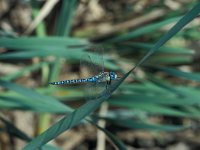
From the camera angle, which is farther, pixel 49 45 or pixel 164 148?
pixel 164 148

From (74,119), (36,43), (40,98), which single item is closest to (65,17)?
(36,43)

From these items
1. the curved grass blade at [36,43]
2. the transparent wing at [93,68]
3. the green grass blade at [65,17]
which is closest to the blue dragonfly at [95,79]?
the transparent wing at [93,68]

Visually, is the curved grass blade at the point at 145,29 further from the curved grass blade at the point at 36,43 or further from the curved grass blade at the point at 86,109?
the curved grass blade at the point at 86,109

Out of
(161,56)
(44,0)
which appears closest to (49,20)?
(44,0)

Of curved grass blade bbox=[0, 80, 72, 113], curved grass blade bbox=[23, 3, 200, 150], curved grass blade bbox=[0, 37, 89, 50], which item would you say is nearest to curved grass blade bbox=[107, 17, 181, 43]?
curved grass blade bbox=[0, 37, 89, 50]

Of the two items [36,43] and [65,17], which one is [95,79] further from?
[65,17]

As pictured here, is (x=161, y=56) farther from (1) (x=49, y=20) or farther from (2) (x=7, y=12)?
(2) (x=7, y=12)

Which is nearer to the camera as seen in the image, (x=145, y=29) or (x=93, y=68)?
(x=93, y=68)

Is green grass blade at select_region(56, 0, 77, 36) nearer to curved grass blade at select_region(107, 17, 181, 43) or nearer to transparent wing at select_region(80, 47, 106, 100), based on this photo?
curved grass blade at select_region(107, 17, 181, 43)

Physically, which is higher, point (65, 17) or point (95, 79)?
point (65, 17)

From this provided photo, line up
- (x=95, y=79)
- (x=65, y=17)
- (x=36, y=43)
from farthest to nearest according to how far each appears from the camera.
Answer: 1. (x=65, y=17)
2. (x=36, y=43)
3. (x=95, y=79)

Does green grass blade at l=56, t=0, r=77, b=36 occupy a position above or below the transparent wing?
above
